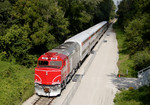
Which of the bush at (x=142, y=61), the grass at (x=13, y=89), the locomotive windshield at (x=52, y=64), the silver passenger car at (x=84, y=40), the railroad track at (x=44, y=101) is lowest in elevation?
the railroad track at (x=44, y=101)

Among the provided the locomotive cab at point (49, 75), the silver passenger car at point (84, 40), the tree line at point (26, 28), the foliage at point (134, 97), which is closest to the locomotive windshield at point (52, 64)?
the locomotive cab at point (49, 75)

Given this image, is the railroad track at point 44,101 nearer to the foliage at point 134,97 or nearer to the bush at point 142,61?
the foliage at point 134,97

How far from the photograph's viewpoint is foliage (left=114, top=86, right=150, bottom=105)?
14352 millimetres

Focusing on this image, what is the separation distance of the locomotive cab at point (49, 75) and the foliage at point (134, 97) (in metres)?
5.52

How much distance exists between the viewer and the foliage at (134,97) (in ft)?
47.1

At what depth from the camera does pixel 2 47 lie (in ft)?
92.6

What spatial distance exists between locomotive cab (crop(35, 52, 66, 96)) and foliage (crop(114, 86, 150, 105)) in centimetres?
552

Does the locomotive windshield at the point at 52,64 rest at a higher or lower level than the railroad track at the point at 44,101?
higher

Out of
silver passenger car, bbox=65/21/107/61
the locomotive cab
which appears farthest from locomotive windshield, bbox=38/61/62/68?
silver passenger car, bbox=65/21/107/61

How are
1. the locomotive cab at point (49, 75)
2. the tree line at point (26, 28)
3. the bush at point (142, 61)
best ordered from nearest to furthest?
the locomotive cab at point (49, 75) → the bush at point (142, 61) → the tree line at point (26, 28)

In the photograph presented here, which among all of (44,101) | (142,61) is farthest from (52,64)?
(142,61)

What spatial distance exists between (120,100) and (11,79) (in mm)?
11726

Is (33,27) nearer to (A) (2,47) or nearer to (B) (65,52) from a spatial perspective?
(A) (2,47)

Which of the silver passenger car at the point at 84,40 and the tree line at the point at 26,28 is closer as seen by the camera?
the silver passenger car at the point at 84,40
